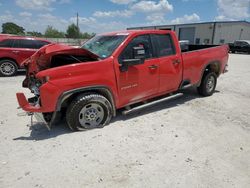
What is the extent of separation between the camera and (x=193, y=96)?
6.36 m

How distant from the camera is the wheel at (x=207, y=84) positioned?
6.09m

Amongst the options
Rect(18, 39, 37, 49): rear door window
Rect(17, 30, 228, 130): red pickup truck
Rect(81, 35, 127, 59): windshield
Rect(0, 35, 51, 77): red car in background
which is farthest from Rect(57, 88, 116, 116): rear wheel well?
Rect(18, 39, 37, 49): rear door window

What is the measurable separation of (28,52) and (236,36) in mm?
41959

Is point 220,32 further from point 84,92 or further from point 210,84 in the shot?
point 84,92

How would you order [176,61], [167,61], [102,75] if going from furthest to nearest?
→ [176,61]
[167,61]
[102,75]

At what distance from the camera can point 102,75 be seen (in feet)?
12.5

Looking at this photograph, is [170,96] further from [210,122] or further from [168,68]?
[210,122]

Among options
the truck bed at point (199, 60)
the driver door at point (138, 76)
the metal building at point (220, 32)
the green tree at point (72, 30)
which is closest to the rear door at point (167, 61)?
the driver door at point (138, 76)

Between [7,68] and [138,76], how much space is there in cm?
737

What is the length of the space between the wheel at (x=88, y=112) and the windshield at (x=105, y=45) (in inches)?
34.5

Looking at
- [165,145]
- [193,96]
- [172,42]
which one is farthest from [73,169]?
[193,96]

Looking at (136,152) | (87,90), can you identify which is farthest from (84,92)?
Answer: (136,152)

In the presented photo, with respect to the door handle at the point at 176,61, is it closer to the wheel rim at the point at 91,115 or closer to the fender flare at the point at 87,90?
the fender flare at the point at 87,90

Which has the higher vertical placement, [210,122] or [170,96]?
[170,96]
